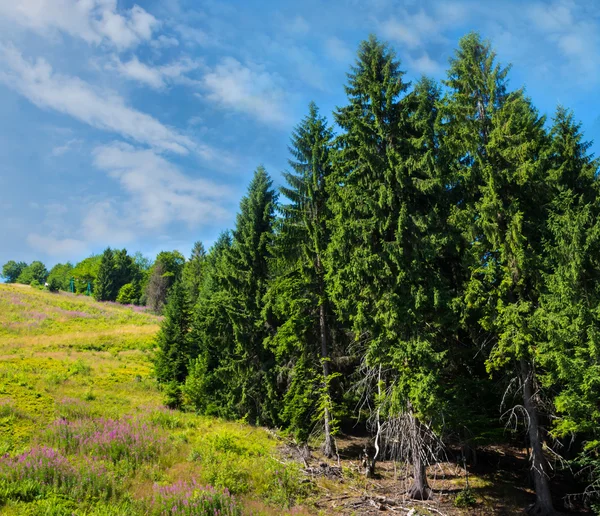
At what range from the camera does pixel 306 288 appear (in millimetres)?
17406

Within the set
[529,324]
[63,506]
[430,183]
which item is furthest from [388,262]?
[63,506]

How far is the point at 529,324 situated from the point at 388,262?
16.3 ft

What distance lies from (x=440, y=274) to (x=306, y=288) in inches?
245

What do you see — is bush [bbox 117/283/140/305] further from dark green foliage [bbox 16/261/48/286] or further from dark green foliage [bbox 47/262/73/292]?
dark green foliage [bbox 16/261/48/286]

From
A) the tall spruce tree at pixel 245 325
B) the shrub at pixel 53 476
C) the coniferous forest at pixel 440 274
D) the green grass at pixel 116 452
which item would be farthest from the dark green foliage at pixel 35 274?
the shrub at pixel 53 476

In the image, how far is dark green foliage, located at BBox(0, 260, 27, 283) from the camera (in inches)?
5423

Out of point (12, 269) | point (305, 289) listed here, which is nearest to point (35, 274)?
point (12, 269)

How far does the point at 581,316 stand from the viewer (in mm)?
11164

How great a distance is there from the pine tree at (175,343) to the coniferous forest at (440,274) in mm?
6006

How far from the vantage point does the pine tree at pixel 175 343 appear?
22.8 meters

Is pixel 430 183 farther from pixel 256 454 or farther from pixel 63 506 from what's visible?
pixel 63 506

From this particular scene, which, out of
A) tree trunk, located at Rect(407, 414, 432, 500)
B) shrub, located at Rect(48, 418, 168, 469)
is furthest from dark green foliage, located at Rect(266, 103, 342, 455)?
shrub, located at Rect(48, 418, 168, 469)

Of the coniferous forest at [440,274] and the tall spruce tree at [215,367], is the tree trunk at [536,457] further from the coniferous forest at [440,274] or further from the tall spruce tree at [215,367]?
the tall spruce tree at [215,367]

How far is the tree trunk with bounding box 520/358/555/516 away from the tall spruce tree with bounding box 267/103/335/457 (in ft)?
23.8
